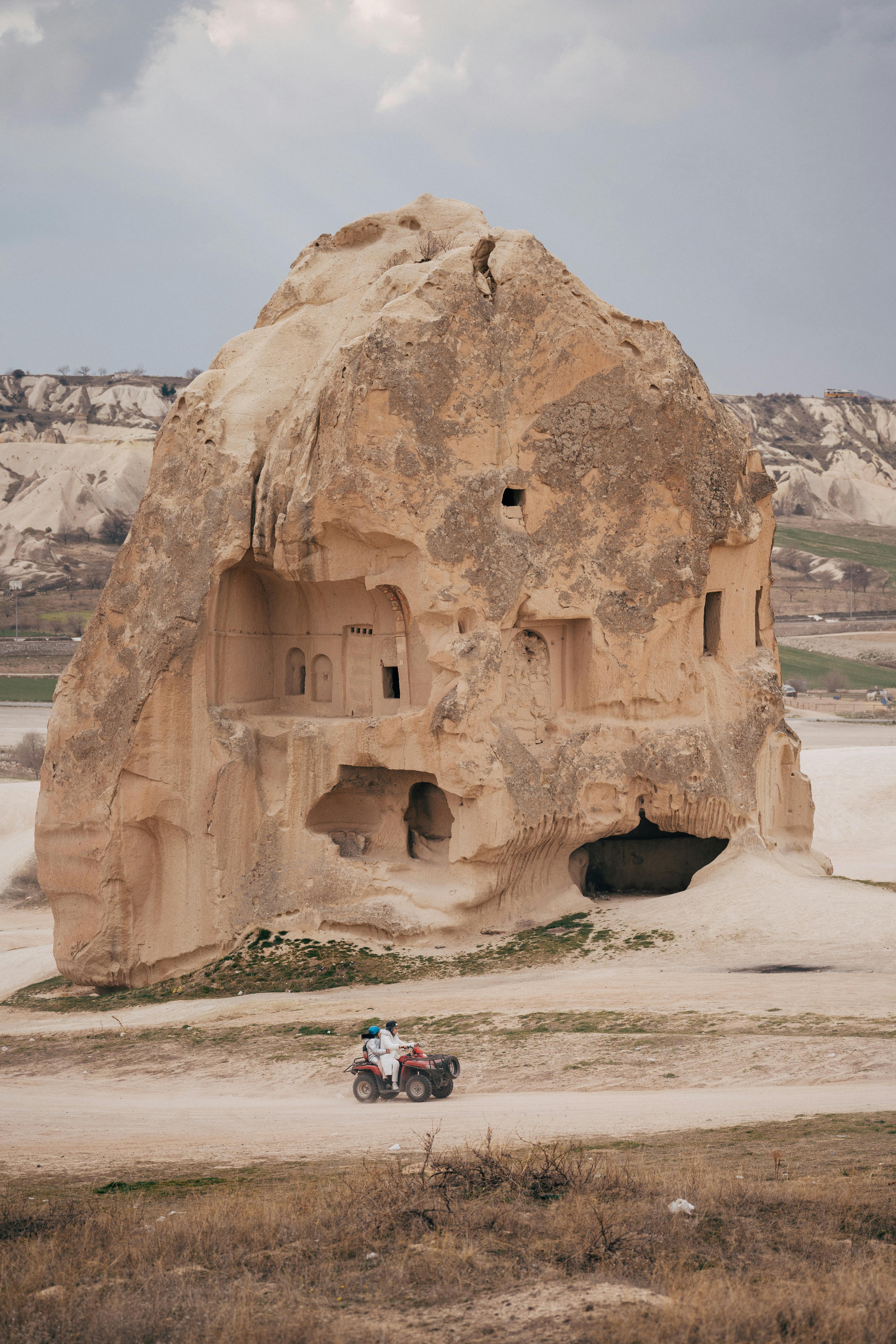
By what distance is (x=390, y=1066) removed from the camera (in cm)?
1516

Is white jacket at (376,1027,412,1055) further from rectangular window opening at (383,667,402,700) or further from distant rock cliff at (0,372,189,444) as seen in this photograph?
distant rock cliff at (0,372,189,444)

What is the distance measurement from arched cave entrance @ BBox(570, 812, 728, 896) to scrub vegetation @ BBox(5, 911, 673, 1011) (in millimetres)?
3326

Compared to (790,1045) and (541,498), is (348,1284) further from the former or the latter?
(541,498)

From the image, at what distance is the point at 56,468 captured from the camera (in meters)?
111

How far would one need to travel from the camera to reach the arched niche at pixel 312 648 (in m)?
24.8

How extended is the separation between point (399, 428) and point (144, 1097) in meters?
12.8

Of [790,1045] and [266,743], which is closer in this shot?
[790,1045]

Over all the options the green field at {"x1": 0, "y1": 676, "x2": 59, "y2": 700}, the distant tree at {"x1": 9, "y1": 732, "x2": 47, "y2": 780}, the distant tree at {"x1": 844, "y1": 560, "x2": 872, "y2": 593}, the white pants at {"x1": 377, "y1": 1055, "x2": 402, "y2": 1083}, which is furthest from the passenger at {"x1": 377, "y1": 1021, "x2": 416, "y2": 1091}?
the distant tree at {"x1": 844, "y1": 560, "x2": 872, "y2": 593}

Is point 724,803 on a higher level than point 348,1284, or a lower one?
higher

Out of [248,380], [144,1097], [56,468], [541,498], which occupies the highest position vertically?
[56,468]

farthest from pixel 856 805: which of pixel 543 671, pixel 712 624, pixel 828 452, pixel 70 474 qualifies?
pixel 828 452

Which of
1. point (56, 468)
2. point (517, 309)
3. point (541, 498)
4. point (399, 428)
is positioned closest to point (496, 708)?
point (541, 498)

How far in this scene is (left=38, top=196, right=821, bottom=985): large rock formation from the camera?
23453mm

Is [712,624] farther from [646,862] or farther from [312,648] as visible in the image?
[312,648]
